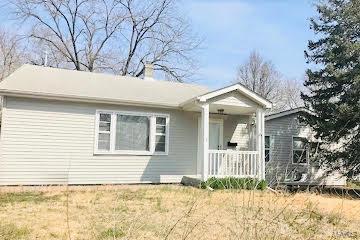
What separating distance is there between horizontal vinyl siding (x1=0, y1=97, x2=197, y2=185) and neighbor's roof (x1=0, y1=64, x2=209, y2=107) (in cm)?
41

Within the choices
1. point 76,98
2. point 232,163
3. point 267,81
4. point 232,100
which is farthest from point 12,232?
point 267,81

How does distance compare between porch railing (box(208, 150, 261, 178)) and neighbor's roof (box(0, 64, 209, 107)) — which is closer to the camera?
neighbor's roof (box(0, 64, 209, 107))

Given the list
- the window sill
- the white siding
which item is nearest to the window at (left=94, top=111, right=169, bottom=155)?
the window sill

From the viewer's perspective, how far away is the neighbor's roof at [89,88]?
12.8 metres

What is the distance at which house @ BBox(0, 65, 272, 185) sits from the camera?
41.5 ft

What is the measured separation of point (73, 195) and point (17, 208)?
2.35 metres

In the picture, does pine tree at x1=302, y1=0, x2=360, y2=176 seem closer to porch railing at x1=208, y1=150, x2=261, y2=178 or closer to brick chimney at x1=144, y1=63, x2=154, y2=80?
porch railing at x1=208, y1=150, x2=261, y2=178

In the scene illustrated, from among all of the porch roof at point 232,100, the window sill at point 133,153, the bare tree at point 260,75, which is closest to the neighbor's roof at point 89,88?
the porch roof at point 232,100

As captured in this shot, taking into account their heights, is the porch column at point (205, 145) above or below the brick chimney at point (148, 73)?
below

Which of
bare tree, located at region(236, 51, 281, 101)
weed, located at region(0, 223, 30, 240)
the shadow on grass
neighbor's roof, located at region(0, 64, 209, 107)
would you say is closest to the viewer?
weed, located at region(0, 223, 30, 240)

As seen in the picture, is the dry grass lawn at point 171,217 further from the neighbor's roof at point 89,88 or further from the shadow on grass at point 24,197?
the neighbor's roof at point 89,88

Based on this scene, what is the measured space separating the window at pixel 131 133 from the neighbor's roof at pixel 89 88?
603 millimetres

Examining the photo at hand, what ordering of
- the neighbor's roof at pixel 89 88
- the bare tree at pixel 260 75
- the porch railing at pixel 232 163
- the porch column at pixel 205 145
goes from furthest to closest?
1. the bare tree at pixel 260 75
2. the porch railing at pixel 232 163
3. the porch column at pixel 205 145
4. the neighbor's roof at pixel 89 88

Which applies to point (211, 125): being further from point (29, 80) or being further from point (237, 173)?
point (29, 80)
